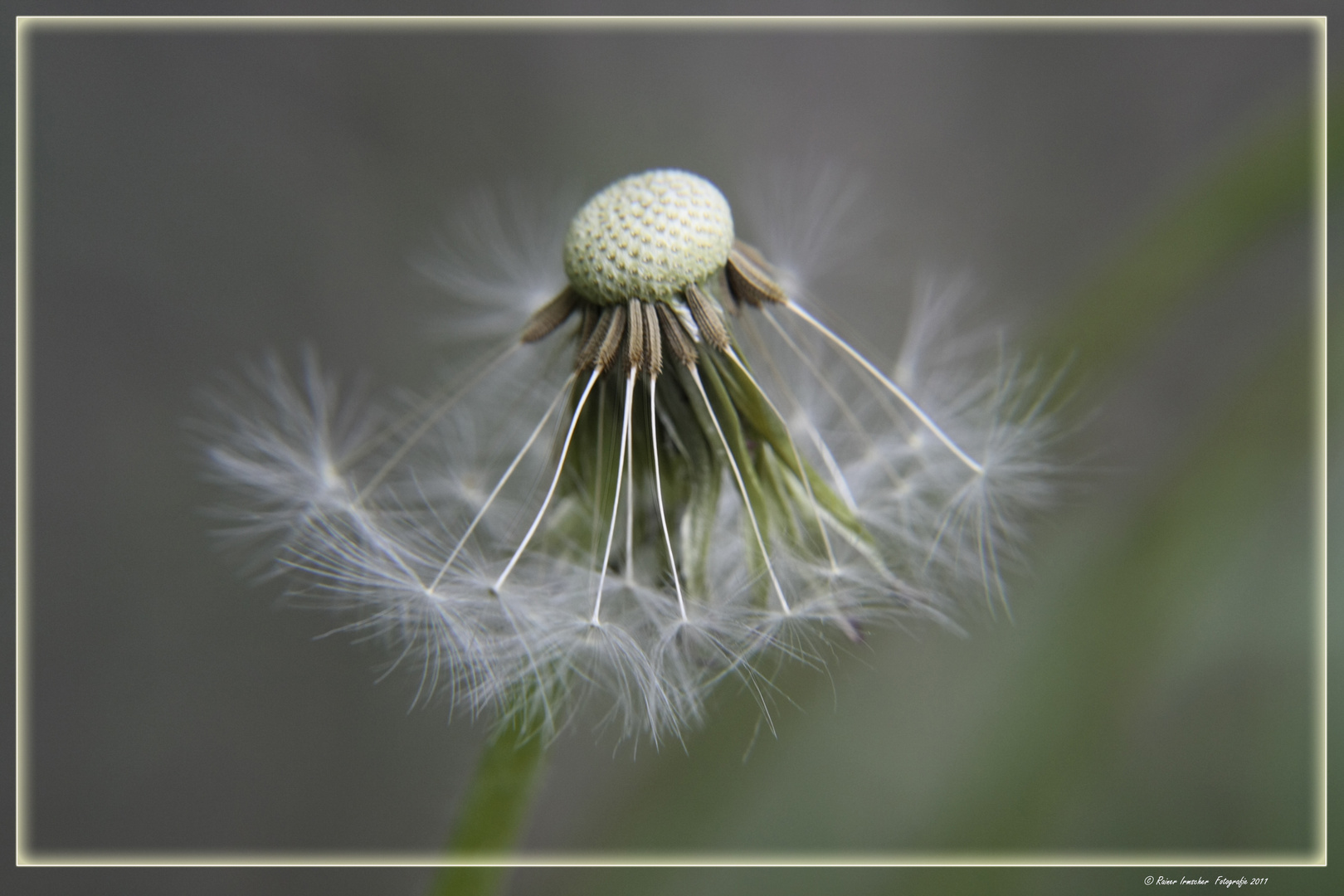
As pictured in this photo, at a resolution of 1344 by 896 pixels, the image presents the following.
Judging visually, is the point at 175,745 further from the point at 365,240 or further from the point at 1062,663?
the point at 1062,663

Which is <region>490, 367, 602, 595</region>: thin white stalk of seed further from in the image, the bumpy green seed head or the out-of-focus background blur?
the out-of-focus background blur

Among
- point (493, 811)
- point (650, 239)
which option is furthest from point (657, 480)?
point (493, 811)

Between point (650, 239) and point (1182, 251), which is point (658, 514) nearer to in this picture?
point (650, 239)

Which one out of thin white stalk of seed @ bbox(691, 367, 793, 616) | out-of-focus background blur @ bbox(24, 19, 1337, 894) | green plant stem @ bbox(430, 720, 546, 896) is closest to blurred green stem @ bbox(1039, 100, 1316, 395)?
out-of-focus background blur @ bbox(24, 19, 1337, 894)

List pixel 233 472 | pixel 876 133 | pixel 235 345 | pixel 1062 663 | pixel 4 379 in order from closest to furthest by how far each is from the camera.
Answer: pixel 233 472, pixel 1062 663, pixel 4 379, pixel 235 345, pixel 876 133

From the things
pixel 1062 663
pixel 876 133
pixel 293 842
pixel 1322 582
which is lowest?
pixel 293 842

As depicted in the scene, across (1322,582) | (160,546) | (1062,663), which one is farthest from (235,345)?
(1322,582)
